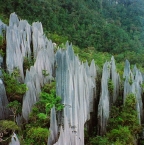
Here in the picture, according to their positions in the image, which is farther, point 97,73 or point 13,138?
point 97,73

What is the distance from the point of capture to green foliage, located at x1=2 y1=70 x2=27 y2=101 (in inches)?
518

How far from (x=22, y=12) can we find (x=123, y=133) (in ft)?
81.1

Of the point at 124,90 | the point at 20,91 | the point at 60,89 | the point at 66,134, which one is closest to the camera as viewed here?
the point at 66,134

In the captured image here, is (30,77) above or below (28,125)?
above

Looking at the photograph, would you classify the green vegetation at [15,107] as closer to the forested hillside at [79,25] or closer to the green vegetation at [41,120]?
the green vegetation at [41,120]

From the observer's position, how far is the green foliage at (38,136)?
1060 cm

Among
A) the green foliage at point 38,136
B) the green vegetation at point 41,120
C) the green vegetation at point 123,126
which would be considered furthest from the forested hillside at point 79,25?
the green foliage at point 38,136

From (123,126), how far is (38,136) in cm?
597

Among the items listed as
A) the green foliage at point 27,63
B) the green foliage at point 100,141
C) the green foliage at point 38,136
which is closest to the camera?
the green foliage at point 38,136

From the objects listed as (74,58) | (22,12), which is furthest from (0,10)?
(74,58)

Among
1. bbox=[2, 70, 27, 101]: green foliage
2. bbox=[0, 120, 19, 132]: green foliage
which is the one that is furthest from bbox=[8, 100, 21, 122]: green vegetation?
bbox=[0, 120, 19, 132]: green foliage

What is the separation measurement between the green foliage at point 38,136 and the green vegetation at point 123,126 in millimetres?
3498

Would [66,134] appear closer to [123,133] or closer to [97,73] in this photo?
[123,133]

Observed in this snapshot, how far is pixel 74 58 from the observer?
39.7ft
